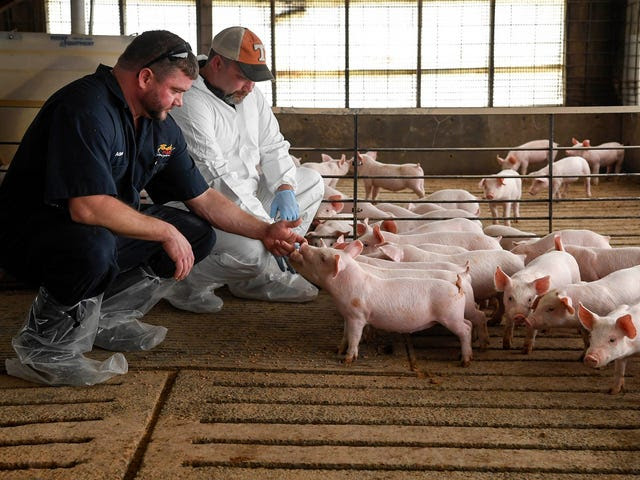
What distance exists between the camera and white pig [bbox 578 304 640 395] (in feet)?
9.36

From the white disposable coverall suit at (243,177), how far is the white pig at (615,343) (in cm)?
156

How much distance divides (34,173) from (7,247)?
28 cm

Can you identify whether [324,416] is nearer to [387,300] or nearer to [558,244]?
[387,300]

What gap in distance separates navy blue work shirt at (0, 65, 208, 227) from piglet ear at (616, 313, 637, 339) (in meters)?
1.71

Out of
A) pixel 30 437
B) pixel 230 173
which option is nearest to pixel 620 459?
pixel 30 437

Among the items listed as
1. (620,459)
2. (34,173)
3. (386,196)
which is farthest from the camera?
(386,196)

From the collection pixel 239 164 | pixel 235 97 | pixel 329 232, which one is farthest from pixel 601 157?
pixel 235 97

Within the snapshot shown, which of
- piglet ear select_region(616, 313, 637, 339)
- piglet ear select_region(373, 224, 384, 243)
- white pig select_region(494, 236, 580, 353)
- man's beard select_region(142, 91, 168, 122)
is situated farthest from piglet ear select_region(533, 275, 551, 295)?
man's beard select_region(142, 91, 168, 122)

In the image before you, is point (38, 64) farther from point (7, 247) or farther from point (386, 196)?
point (386, 196)

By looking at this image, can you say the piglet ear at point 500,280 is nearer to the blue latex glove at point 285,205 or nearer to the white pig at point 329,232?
the blue latex glove at point 285,205

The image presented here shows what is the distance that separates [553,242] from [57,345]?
2370 millimetres

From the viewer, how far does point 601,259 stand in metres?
3.90

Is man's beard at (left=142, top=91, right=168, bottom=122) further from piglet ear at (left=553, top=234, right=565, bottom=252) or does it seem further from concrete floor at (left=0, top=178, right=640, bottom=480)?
piglet ear at (left=553, top=234, right=565, bottom=252)

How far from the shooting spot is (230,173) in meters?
3.90
